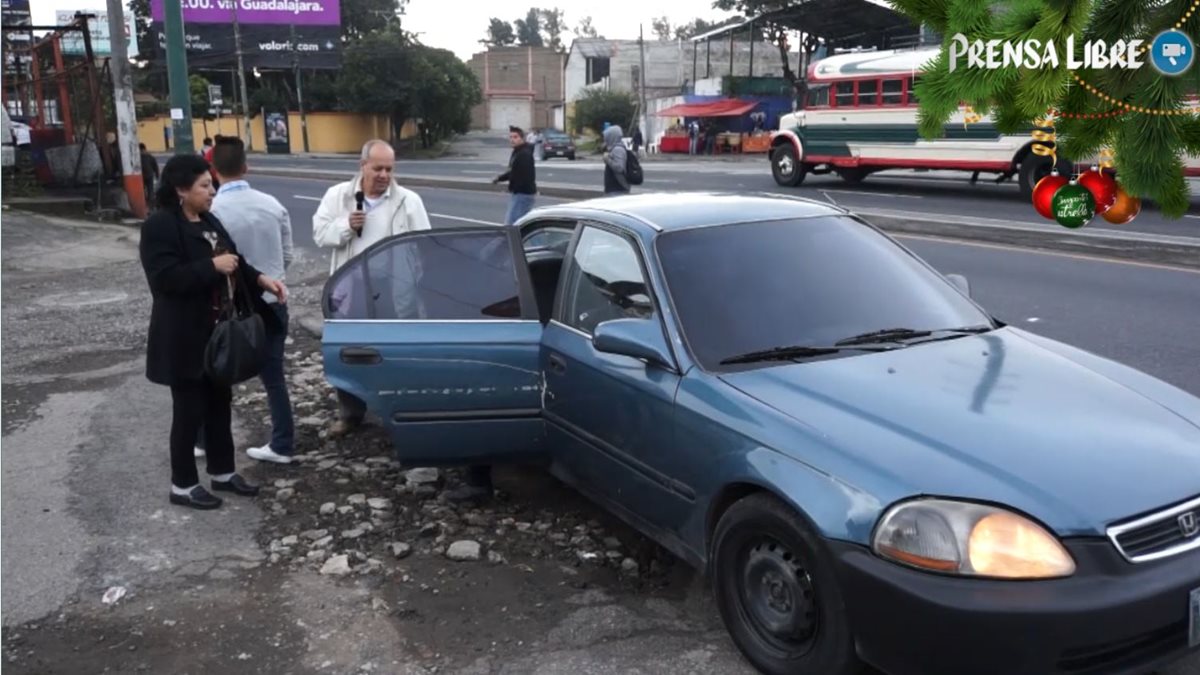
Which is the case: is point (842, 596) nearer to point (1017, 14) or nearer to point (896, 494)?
point (896, 494)

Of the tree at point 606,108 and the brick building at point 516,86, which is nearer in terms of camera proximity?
the tree at point 606,108

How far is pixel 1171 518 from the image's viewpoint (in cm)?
289

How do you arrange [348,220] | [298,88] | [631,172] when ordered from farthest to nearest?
[298,88]
[631,172]
[348,220]

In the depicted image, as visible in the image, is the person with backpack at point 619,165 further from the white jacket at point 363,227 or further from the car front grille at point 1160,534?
the car front grille at point 1160,534

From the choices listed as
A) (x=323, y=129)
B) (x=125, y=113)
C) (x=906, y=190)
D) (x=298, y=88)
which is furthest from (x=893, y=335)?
(x=323, y=129)

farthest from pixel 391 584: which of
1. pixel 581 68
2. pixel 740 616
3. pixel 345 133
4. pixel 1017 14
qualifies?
pixel 581 68

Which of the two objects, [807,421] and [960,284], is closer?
[807,421]

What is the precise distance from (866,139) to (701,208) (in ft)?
62.9

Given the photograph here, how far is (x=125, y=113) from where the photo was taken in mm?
16375

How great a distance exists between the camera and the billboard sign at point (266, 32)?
57.2 m

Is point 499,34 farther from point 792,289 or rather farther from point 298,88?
point 792,289

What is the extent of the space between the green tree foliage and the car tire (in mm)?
58418

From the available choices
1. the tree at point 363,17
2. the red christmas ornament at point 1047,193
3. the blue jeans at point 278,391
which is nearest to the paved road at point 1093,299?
the red christmas ornament at point 1047,193

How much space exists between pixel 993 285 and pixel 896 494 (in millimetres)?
8151
